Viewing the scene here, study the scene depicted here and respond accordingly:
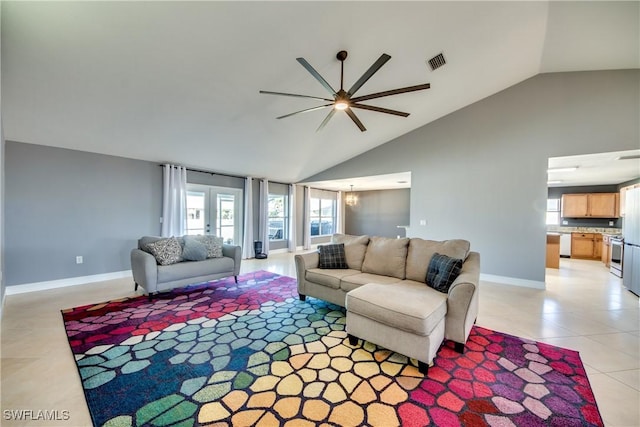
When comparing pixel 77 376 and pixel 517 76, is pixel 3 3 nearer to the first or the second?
pixel 77 376

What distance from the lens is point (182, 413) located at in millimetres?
1604

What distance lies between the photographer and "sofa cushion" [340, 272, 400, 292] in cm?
302

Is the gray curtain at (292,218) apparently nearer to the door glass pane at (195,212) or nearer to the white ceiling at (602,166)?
the door glass pane at (195,212)

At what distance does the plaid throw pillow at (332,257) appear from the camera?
3621mm

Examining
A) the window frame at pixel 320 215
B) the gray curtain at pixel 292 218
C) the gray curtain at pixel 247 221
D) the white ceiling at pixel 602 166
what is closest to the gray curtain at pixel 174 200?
the gray curtain at pixel 247 221

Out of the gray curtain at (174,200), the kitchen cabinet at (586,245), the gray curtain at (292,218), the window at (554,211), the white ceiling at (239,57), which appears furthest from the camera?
the gray curtain at (292,218)

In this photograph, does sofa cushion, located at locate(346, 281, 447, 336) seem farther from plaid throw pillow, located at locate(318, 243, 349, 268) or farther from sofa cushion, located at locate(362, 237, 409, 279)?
plaid throw pillow, located at locate(318, 243, 349, 268)

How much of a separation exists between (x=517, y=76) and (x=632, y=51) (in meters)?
1.29

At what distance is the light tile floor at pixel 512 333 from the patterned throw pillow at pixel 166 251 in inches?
32.5

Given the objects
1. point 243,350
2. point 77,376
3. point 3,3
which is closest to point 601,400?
point 243,350

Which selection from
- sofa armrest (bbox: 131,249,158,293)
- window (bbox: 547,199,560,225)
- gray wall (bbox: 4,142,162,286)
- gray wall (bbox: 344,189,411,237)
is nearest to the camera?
sofa armrest (bbox: 131,249,158,293)

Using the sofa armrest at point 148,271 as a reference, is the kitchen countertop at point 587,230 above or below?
above

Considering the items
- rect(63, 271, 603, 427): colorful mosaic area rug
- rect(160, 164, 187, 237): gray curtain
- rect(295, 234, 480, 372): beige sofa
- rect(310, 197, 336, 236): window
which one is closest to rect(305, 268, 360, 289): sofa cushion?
rect(295, 234, 480, 372): beige sofa

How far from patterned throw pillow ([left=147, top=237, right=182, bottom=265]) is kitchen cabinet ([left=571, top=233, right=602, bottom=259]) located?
10.4m
